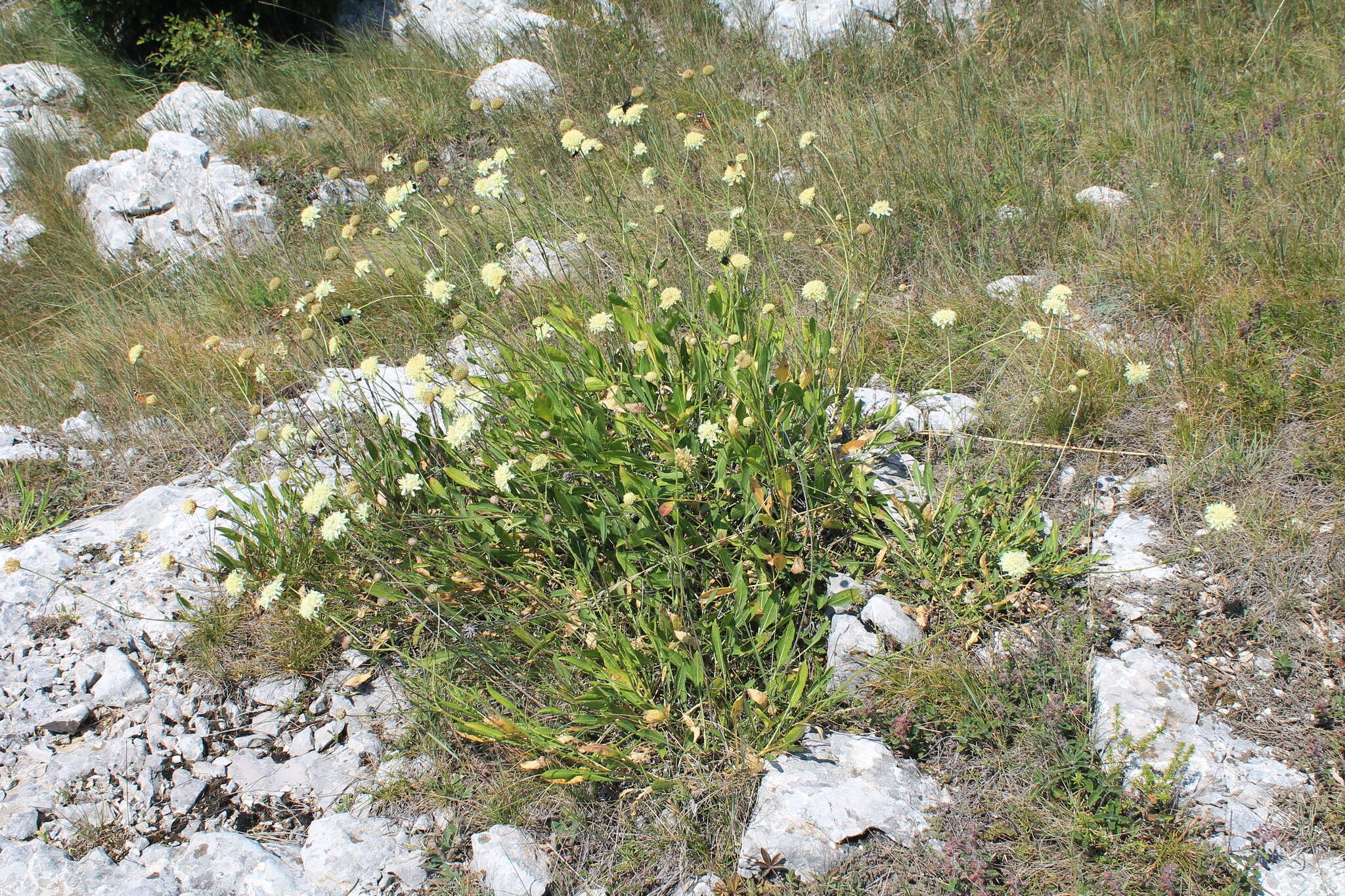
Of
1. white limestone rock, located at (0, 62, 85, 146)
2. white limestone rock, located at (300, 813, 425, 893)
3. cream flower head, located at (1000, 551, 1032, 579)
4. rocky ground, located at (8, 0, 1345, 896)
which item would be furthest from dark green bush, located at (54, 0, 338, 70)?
cream flower head, located at (1000, 551, 1032, 579)

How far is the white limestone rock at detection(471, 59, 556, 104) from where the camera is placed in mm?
5938

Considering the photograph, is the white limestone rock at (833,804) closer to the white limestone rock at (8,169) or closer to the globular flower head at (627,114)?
the globular flower head at (627,114)

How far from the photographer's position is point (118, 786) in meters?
2.31

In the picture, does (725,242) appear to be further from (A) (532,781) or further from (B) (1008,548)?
(A) (532,781)

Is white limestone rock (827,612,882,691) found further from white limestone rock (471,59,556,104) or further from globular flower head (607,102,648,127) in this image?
white limestone rock (471,59,556,104)

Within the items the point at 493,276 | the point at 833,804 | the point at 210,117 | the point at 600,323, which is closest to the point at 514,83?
the point at 210,117

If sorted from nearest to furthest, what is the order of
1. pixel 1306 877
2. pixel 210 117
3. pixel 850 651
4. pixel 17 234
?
pixel 1306 877 → pixel 850 651 → pixel 17 234 → pixel 210 117

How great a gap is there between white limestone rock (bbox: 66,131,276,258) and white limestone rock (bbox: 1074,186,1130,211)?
197 inches

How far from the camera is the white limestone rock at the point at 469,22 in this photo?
6703mm

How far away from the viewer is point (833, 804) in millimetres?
1961

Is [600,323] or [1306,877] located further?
[600,323]

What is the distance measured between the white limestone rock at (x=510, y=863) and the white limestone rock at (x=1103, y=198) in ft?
11.5

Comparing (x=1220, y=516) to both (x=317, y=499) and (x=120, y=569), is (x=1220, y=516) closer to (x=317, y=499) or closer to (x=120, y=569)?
(x=317, y=499)

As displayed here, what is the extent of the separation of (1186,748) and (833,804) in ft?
2.80
